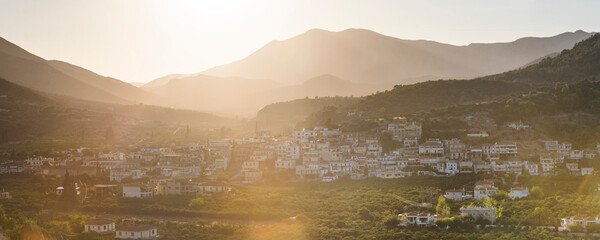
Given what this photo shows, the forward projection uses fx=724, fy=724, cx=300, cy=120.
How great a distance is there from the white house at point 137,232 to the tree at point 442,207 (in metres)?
13.0

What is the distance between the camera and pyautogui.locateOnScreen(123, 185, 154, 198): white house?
4053 cm

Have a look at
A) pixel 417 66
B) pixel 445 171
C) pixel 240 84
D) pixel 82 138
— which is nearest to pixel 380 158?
pixel 445 171

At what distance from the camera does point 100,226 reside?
1267 inches

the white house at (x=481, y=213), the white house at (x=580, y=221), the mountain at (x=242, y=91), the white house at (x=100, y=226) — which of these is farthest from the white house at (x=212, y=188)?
the mountain at (x=242, y=91)

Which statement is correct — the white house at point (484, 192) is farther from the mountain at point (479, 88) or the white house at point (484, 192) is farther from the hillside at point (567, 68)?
the hillside at point (567, 68)

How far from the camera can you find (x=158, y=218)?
36.3 meters

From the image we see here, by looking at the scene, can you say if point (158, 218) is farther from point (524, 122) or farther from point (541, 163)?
point (524, 122)

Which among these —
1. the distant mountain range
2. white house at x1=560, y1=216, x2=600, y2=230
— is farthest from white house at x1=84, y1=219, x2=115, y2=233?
the distant mountain range

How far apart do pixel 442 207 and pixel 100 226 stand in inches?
622

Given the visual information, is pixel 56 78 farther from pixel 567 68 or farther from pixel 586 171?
pixel 586 171

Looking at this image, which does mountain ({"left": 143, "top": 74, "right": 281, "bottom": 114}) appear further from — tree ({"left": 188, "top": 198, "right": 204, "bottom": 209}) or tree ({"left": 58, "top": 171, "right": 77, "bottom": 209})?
tree ({"left": 188, "top": 198, "right": 204, "bottom": 209})

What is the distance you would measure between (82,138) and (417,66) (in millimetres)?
135869

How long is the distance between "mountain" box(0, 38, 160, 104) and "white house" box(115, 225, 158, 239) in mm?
82690

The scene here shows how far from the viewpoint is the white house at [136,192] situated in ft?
133
